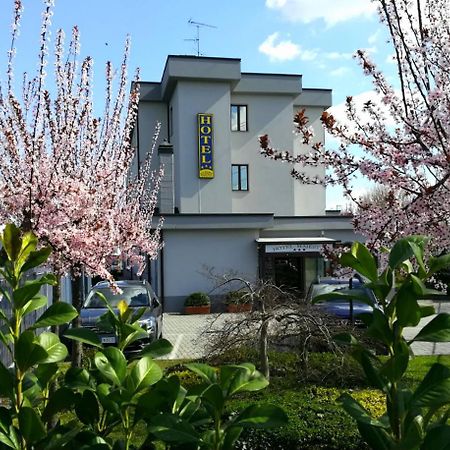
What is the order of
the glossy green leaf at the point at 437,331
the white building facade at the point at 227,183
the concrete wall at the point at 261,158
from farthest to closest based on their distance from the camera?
the concrete wall at the point at 261,158
the white building facade at the point at 227,183
the glossy green leaf at the point at 437,331

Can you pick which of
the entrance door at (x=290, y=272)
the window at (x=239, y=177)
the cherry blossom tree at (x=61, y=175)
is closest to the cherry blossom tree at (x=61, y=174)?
the cherry blossom tree at (x=61, y=175)

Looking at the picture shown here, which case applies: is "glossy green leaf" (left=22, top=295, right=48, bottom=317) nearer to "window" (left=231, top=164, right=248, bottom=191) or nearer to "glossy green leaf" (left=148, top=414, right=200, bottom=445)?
"glossy green leaf" (left=148, top=414, right=200, bottom=445)

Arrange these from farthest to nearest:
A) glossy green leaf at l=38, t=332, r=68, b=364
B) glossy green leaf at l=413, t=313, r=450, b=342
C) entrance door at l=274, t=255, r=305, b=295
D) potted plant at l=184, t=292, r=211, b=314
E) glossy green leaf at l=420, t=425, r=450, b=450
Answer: entrance door at l=274, t=255, r=305, b=295 < potted plant at l=184, t=292, r=211, b=314 < glossy green leaf at l=38, t=332, r=68, b=364 < glossy green leaf at l=413, t=313, r=450, b=342 < glossy green leaf at l=420, t=425, r=450, b=450

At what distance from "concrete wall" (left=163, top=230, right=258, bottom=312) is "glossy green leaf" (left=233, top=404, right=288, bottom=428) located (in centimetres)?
2025

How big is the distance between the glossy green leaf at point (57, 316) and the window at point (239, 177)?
26772 millimetres

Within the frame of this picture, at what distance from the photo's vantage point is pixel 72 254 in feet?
22.0

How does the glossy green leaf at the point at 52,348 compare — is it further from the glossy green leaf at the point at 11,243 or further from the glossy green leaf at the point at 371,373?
the glossy green leaf at the point at 371,373

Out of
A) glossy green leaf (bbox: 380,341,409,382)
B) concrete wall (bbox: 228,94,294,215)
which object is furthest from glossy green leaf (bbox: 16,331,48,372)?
concrete wall (bbox: 228,94,294,215)

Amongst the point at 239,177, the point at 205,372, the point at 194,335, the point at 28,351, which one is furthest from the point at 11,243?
the point at 239,177

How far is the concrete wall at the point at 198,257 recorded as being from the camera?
2253cm

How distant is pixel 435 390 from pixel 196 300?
66.8ft

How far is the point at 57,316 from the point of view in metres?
2.25

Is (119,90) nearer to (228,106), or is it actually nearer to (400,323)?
(400,323)

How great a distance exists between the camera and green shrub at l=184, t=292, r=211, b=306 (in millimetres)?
21984
